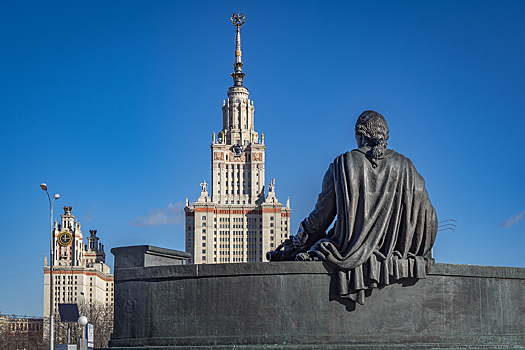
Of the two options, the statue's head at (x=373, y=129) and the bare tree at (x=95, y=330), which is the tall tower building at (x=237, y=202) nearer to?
the bare tree at (x=95, y=330)

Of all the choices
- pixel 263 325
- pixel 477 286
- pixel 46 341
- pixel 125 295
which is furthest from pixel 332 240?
pixel 46 341

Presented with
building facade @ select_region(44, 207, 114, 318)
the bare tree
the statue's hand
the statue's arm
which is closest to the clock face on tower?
building facade @ select_region(44, 207, 114, 318)

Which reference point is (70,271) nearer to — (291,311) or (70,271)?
(70,271)

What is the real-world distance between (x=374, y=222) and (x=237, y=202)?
161104 millimetres

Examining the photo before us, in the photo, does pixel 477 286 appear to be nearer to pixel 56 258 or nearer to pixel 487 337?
pixel 487 337

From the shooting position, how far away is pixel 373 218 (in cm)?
979

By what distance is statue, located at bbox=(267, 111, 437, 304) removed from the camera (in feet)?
31.3

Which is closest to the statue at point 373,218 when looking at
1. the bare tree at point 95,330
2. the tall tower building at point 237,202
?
the bare tree at point 95,330

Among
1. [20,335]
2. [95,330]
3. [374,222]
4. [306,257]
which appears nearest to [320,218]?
[306,257]

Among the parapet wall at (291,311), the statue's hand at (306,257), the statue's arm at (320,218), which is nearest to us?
the parapet wall at (291,311)

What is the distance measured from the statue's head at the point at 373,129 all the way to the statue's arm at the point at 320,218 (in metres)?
0.72

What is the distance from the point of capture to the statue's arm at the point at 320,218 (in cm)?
1030

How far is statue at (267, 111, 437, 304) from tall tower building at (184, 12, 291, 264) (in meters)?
150

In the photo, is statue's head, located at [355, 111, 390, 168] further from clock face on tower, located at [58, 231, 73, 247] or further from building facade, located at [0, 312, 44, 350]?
clock face on tower, located at [58, 231, 73, 247]
